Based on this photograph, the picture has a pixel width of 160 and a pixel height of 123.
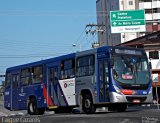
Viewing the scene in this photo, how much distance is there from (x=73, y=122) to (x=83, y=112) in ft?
17.9

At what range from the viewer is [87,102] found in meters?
21.2

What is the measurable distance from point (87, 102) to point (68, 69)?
235 centimetres

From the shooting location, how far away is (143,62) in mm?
21234

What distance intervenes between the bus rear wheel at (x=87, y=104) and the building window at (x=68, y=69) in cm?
146

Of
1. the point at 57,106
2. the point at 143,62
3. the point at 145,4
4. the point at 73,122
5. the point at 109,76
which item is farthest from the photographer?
the point at 145,4

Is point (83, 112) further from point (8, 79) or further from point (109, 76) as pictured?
point (8, 79)

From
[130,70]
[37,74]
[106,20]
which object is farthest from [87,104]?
[106,20]

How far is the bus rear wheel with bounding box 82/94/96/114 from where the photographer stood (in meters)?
20.8

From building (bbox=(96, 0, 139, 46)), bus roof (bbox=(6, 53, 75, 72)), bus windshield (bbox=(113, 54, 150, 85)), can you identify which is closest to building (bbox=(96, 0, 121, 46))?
building (bbox=(96, 0, 139, 46))

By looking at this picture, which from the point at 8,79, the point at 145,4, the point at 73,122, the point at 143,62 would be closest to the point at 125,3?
the point at 145,4

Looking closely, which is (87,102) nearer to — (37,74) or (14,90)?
(37,74)

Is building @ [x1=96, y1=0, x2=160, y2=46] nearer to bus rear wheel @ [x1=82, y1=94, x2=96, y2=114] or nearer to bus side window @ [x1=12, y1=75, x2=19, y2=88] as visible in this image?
bus side window @ [x1=12, y1=75, x2=19, y2=88]

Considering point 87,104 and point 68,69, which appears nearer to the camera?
point 87,104

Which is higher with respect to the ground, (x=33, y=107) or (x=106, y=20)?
(x=106, y=20)
